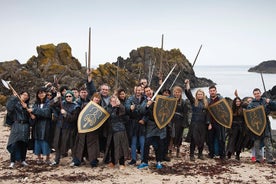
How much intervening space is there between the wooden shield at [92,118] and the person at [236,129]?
3418 mm

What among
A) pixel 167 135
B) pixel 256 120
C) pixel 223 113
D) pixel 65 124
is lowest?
pixel 167 135

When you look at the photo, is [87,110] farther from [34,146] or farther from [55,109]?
[34,146]

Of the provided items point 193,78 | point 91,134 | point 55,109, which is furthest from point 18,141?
point 193,78

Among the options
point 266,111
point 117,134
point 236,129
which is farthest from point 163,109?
point 266,111

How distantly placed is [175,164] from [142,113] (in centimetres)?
166

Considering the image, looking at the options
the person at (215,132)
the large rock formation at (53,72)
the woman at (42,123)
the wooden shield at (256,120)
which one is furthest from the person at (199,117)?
the large rock formation at (53,72)

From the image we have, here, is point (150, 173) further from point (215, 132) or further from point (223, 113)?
point (223, 113)

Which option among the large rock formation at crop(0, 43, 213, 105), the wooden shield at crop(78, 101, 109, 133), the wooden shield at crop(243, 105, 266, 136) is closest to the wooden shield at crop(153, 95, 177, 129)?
the wooden shield at crop(78, 101, 109, 133)

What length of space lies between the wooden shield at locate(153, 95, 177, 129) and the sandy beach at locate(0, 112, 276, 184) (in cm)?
107

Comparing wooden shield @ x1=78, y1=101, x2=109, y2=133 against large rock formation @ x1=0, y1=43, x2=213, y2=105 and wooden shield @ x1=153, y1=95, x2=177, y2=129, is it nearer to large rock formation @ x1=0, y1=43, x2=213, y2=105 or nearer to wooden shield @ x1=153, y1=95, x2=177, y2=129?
wooden shield @ x1=153, y1=95, x2=177, y2=129

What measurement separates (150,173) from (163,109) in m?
1.39

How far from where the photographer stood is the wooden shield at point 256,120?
8422 mm

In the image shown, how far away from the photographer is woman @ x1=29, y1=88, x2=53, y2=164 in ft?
25.1

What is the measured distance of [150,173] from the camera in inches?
295
